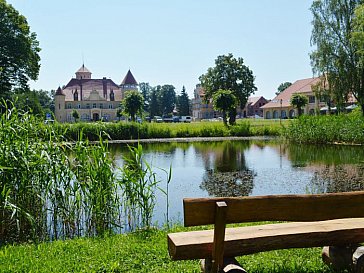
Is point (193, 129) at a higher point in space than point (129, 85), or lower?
lower

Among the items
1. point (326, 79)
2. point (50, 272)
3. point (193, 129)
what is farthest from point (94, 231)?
point (193, 129)

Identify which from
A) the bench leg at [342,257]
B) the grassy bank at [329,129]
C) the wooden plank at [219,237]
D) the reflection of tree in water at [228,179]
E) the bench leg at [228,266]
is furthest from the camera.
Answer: the grassy bank at [329,129]

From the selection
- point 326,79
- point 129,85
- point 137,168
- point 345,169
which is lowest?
point 345,169

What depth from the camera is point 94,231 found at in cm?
504

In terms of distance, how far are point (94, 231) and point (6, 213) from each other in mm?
1034

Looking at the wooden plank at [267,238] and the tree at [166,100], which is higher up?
the tree at [166,100]

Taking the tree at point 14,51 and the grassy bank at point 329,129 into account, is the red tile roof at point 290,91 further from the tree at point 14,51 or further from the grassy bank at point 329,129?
the tree at point 14,51

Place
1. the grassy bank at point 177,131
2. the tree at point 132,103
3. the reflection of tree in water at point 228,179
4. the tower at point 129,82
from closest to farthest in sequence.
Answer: the reflection of tree in water at point 228,179 → the grassy bank at point 177,131 → the tree at point 132,103 → the tower at point 129,82

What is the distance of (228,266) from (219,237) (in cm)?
26

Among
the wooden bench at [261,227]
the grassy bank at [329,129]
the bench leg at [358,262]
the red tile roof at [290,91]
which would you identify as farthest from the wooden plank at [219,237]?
the red tile roof at [290,91]

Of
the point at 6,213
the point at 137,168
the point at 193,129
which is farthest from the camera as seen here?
the point at 193,129

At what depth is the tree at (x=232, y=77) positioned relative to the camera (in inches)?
1745

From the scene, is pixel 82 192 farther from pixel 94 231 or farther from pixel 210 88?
pixel 210 88

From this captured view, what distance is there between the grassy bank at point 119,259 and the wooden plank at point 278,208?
72 cm
